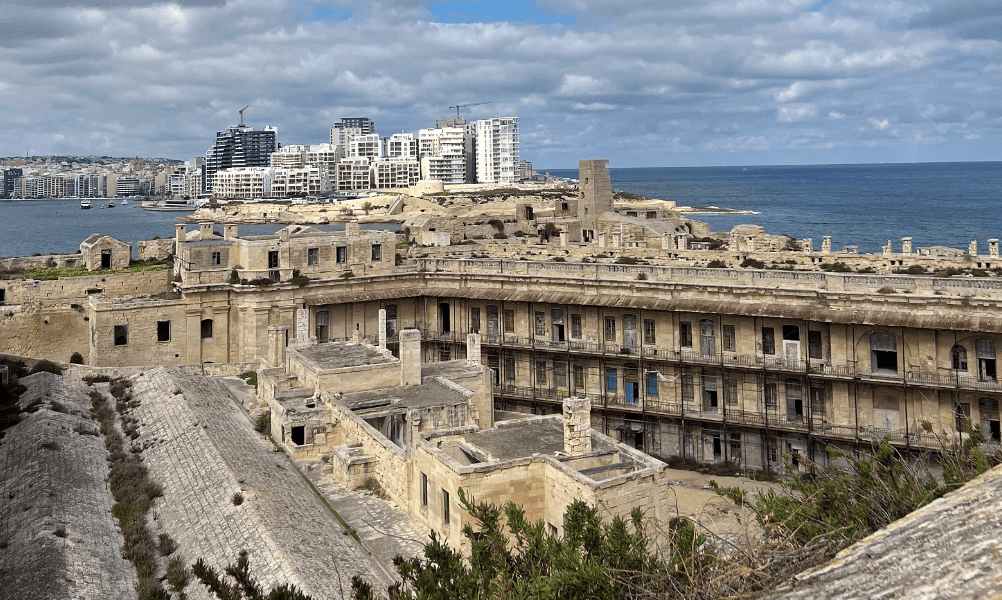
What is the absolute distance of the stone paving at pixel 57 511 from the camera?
20406 mm

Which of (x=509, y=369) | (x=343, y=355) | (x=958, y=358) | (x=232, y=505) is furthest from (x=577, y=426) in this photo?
(x=509, y=369)

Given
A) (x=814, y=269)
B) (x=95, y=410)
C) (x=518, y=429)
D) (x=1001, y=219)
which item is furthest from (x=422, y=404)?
(x=1001, y=219)

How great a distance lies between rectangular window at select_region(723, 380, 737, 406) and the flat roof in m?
16.3

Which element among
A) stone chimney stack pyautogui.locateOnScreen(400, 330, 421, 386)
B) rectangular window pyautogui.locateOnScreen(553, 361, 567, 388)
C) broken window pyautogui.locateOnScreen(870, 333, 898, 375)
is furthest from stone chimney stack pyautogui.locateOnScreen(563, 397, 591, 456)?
rectangular window pyautogui.locateOnScreen(553, 361, 567, 388)

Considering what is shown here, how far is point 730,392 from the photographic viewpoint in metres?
40.9

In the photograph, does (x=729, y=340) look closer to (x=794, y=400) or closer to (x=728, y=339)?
(x=728, y=339)

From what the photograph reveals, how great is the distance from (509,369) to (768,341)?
13.7 m

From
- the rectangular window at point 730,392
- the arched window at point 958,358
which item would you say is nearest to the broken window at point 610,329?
the rectangular window at point 730,392

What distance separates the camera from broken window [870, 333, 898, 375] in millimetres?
37156

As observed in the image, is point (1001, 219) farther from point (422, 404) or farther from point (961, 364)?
point (422, 404)

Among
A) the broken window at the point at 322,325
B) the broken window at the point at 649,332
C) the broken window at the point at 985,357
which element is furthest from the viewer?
the broken window at the point at 322,325

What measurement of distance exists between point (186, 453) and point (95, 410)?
26.9ft

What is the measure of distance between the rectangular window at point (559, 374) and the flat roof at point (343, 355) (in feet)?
39.6

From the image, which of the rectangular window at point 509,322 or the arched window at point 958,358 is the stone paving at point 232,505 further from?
the arched window at point 958,358
